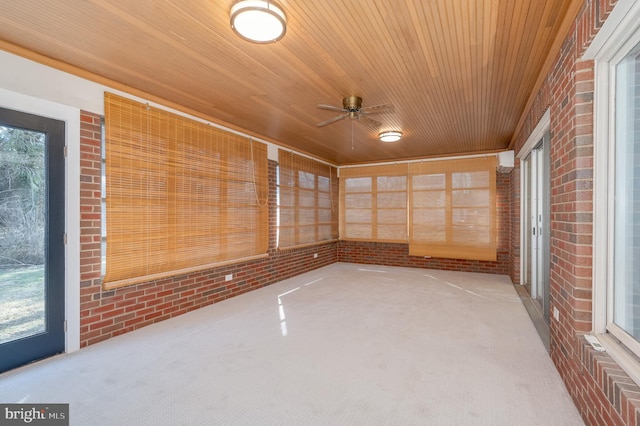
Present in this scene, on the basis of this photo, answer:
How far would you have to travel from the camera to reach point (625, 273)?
1724 mm

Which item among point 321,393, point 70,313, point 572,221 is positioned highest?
point 572,221

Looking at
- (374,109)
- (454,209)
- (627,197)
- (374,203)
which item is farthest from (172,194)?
(454,209)

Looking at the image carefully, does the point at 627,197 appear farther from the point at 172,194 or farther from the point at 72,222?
the point at 72,222

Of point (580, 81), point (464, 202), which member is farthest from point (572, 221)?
point (464, 202)

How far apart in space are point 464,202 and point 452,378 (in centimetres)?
487

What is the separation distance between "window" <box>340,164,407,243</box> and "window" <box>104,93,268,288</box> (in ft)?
10.5

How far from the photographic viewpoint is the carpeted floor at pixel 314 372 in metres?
1.96

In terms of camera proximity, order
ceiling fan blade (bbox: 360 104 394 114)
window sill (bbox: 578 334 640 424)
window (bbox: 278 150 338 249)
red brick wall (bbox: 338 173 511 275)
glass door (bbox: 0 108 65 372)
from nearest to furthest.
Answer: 1. window sill (bbox: 578 334 640 424)
2. glass door (bbox: 0 108 65 372)
3. ceiling fan blade (bbox: 360 104 394 114)
4. window (bbox: 278 150 338 249)
5. red brick wall (bbox: 338 173 511 275)

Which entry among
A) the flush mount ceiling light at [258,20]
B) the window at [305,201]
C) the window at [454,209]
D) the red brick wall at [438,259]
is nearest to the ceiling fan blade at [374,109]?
the flush mount ceiling light at [258,20]

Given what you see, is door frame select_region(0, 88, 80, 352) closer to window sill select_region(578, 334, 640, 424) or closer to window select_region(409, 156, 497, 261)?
window sill select_region(578, 334, 640, 424)

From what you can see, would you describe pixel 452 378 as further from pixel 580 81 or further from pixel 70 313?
pixel 70 313

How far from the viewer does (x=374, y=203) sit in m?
7.51

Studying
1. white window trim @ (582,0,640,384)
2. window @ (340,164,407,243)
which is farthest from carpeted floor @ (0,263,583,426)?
window @ (340,164,407,243)

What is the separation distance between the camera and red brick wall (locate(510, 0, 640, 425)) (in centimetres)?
157
